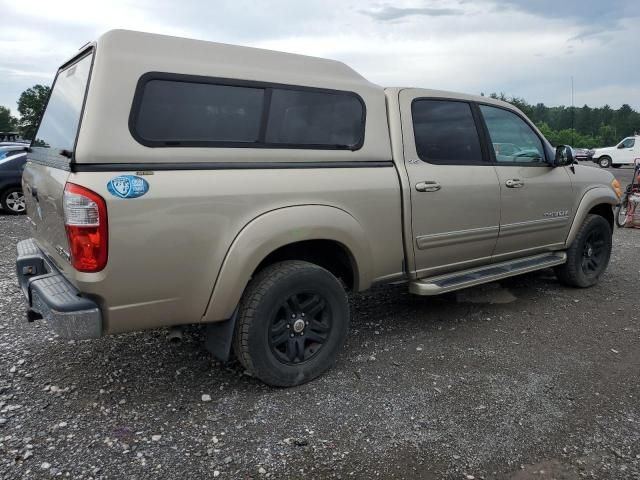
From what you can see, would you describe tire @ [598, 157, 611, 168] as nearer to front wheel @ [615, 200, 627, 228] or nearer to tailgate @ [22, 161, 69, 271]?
front wheel @ [615, 200, 627, 228]

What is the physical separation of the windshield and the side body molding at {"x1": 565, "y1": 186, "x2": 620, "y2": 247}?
14.6 ft

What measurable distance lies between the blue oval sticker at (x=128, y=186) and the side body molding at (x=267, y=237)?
570mm

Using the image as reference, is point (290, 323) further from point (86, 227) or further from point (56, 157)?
point (56, 157)

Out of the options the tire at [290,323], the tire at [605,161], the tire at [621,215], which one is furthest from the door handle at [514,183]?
the tire at [605,161]

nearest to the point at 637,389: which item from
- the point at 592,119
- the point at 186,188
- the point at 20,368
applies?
the point at 186,188

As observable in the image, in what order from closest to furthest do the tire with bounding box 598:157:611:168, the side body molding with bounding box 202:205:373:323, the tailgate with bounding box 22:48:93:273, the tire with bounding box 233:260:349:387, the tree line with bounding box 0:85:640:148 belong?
the tailgate with bounding box 22:48:93:273
the side body molding with bounding box 202:205:373:323
the tire with bounding box 233:260:349:387
the tire with bounding box 598:157:611:168
the tree line with bounding box 0:85:640:148

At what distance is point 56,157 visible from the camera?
301 centimetres

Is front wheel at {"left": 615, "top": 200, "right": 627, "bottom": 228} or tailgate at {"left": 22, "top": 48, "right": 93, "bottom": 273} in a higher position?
tailgate at {"left": 22, "top": 48, "right": 93, "bottom": 273}

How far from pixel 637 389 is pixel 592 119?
107053 mm

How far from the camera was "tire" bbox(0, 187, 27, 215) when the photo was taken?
429 inches

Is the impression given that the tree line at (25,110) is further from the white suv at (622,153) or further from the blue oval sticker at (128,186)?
the blue oval sticker at (128,186)

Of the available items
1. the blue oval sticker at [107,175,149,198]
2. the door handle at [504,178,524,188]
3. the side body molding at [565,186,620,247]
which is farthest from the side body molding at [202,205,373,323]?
the side body molding at [565,186,620,247]

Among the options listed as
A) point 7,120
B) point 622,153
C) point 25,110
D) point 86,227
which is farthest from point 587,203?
point 7,120

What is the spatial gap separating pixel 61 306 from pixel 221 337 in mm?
906
